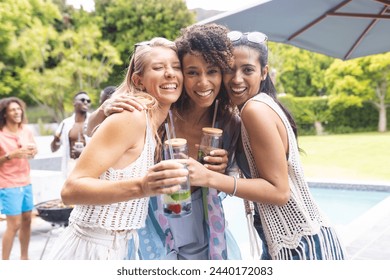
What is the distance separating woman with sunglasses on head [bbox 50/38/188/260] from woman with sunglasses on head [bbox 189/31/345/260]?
192mm

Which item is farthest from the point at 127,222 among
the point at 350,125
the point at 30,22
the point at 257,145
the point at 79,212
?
the point at 350,125

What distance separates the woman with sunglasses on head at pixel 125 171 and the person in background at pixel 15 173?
2558 mm

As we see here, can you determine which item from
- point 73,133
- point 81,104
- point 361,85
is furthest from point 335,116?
point 73,133

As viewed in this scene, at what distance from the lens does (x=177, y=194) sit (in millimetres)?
1313

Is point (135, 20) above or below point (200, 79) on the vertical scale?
below

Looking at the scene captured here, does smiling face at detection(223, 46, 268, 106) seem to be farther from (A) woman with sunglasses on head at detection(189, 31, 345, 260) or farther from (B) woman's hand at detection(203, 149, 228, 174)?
(B) woman's hand at detection(203, 149, 228, 174)

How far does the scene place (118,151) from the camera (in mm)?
1306

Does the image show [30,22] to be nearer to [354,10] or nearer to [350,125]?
[350,125]

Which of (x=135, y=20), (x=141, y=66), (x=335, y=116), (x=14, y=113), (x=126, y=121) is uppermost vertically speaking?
(x=141, y=66)

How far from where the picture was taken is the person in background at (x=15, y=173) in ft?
12.4

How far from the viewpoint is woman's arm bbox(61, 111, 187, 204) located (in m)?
1.25

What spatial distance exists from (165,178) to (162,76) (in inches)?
18.5

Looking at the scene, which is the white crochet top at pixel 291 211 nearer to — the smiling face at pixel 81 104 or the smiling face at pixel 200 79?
the smiling face at pixel 200 79

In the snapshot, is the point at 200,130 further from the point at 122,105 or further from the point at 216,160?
the point at 122,105
